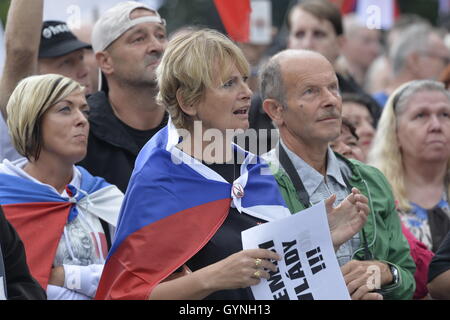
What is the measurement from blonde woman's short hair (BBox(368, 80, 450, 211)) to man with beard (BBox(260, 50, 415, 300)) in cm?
114

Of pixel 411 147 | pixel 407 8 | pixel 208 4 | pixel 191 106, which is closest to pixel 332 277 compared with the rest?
pixel 191 106

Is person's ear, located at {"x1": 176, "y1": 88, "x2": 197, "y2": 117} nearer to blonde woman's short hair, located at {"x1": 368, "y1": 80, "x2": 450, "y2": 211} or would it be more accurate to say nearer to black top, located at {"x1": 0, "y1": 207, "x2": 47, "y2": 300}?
Result: black top, located at {"x1": 0, "y1": 207, "x2": 47, "y2": 300}

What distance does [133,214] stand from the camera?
444cm

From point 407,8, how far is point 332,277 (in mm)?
13966

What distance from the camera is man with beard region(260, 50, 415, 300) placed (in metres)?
4.94

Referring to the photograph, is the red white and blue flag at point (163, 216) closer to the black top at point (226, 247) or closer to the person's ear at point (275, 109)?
the black top at point (226, 247)

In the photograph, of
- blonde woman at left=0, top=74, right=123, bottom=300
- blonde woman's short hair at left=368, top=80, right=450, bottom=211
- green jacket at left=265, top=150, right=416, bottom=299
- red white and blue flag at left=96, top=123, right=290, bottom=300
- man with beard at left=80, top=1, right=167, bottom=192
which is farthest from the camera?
blonde woman's short hair at left=368, top=80, right=450, bottom=211

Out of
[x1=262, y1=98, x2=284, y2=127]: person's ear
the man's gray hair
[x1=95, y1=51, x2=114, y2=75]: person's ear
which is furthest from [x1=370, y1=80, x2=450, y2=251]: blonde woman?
the man's gray hair

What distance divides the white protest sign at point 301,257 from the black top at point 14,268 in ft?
3.17

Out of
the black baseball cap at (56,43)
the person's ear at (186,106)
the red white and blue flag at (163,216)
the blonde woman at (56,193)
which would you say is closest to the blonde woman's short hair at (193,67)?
the person's ear at (186,106)

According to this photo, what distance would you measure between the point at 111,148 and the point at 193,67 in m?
1.44

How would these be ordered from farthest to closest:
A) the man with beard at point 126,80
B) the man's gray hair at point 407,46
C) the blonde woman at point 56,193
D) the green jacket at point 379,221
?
the man's gray hair at point 407,46 → the man with beard at point 126,80 → the blonde woman at point 56,193 → the green jacket at point 379,221

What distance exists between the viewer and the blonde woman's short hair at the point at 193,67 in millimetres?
4625

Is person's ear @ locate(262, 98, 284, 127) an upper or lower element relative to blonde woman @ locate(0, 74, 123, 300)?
upper
